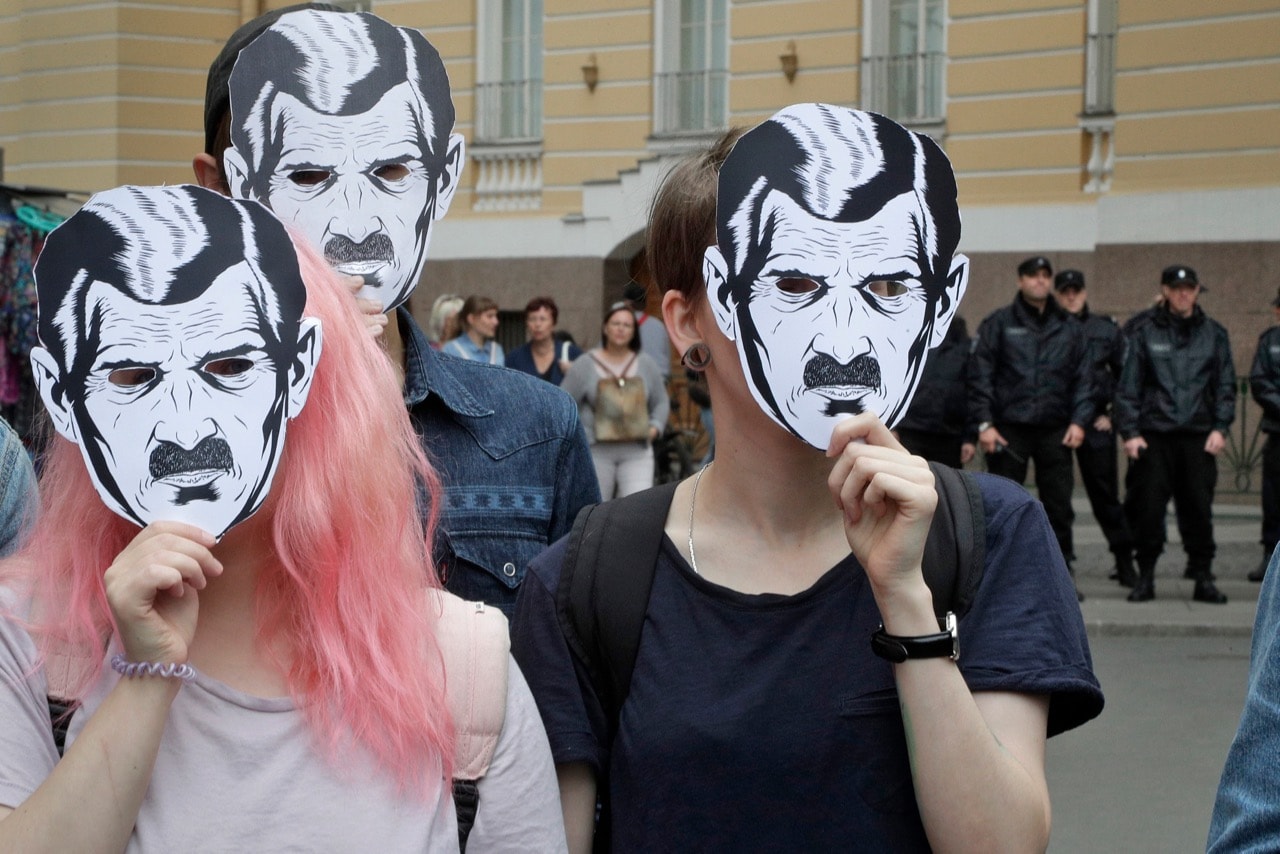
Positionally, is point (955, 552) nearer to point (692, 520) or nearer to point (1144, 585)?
point (692, 520)

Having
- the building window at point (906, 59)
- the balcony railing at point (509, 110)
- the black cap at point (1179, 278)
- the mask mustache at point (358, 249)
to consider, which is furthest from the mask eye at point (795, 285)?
the balcony railing at point (509, 110)

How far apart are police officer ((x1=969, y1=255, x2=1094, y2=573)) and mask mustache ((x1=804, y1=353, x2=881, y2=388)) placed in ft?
24.9

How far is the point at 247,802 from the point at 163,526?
0.97ft

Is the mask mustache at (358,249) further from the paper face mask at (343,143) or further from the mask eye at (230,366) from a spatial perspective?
the mask eye at (230,366)

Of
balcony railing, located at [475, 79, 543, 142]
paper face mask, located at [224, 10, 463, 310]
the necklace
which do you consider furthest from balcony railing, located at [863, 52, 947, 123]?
the necklace

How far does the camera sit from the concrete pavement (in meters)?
8.83

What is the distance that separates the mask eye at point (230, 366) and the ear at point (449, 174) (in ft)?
2.01

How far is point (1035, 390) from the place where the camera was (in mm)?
9352

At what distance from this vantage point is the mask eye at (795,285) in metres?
1.93

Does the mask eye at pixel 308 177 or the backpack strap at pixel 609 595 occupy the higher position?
the mask eye at pixel 308 177

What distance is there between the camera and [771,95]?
659 inches

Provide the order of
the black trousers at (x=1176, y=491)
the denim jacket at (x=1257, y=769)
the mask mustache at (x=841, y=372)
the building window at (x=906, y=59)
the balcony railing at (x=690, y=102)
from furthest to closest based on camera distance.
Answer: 1. the balcony railing at (x=690, y=102)
2. the building window at (x=906, y=59)
3. the black trousers at (x=1176, y=491)
4. the mask mustache at (x=841, y=372)
5. the denim jacket at (x=1257, y=769)

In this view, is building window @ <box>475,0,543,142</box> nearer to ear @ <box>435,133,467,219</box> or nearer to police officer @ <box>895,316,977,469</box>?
police officer @ <box>895,316,977,469</box>


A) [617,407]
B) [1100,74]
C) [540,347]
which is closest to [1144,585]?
[617,407]
